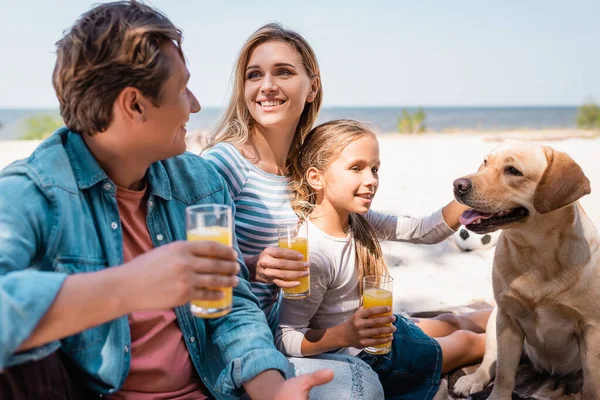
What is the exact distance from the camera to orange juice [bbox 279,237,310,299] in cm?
243

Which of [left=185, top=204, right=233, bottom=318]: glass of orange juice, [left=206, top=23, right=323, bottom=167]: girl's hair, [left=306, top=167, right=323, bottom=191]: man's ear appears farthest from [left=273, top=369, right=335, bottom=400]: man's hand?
[left=206, top=23, right=323, bottom=167]: girl's hair

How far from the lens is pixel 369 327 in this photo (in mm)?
2318

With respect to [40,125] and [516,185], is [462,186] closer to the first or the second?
[516,185]

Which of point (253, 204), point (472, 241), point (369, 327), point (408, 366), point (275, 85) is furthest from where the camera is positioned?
point (472, 241)

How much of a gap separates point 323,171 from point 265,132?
0.44 meters

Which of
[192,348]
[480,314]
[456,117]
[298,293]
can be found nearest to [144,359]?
[192,348]

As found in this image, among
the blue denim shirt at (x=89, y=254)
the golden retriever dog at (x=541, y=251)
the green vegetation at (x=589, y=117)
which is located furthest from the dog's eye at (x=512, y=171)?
the green vegetation at (x=589, y=117)

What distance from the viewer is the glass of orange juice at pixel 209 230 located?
1578mm

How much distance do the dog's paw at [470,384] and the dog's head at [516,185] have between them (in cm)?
91

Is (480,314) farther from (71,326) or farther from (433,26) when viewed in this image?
(433,26)

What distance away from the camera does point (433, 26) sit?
6191cm

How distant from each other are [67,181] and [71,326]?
1.73ft

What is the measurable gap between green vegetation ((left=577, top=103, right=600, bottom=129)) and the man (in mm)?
22342

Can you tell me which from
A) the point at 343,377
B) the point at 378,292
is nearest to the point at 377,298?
the point at 378,292
